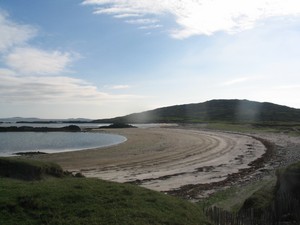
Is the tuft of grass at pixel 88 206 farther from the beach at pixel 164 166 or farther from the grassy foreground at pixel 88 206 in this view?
the beach at pixel 164 166

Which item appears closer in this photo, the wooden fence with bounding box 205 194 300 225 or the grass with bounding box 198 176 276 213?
the wooden fence with bounding box 205 194 300 225

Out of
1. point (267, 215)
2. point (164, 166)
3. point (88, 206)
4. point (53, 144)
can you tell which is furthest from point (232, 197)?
point (53, 144)

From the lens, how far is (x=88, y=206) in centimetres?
1190

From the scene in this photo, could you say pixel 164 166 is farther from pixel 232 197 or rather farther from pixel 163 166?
pixel 232 197

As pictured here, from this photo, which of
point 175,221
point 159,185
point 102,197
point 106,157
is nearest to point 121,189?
point 102,197

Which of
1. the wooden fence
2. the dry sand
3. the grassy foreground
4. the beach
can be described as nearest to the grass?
the wooden fence

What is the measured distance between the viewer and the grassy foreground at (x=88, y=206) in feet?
36.1

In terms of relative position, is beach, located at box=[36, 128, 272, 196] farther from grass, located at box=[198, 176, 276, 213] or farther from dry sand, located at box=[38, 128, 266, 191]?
grass, located at box=[198, 176, 276, 213]

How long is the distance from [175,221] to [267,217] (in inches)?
159

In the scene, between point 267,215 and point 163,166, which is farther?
point 163,166

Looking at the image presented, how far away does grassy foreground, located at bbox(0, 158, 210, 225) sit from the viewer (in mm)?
10992

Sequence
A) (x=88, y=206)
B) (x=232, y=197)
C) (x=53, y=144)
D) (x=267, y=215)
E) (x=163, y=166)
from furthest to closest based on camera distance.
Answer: (x=53, y=144)
(x=163, y=166)
(x=232, y=197)
(x=267, y=215)
(x=88, y=206)

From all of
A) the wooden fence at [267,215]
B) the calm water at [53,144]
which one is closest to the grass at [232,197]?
the wooden fence at [267,215]

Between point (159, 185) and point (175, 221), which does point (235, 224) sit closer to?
point (175, 221)
